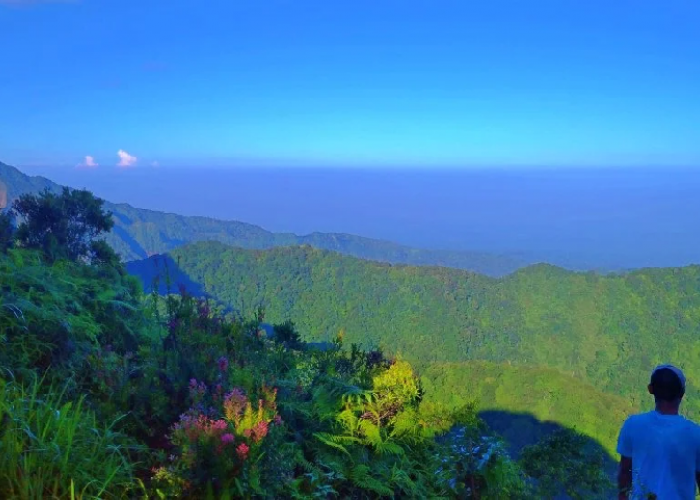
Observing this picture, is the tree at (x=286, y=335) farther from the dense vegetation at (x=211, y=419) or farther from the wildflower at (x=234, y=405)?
the wildflower at (x=234, y=405)

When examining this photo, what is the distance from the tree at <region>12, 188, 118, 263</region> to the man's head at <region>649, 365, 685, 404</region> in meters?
9.18

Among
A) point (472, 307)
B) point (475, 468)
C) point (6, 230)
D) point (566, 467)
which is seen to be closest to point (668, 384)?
point (475, 468)

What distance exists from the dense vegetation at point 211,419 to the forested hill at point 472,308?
3126 inches

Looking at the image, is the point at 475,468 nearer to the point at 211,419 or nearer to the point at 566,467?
the point at 566,467

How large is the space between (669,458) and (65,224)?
37.8 feet

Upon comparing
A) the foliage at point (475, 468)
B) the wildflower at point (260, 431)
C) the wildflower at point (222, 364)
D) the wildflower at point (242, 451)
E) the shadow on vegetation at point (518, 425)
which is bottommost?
the shadow on vegetation at point (518, 425)

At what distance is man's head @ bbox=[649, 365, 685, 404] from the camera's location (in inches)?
111

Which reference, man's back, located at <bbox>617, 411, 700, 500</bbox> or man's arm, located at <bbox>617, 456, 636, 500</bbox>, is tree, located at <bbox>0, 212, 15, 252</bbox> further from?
man's back, located at <bbox>617, 411, 700, 500</bbox>

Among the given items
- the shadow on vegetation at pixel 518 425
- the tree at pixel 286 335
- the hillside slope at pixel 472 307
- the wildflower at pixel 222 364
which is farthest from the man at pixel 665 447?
the hillside slope at pixel 472 307

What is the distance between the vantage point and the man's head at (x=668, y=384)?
2826mm

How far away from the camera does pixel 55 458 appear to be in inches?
89.2

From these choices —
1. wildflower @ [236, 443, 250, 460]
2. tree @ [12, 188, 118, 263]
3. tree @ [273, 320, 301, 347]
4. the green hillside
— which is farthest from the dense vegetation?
the green hillside

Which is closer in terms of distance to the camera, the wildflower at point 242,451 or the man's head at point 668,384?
the wildflower at point 242,451

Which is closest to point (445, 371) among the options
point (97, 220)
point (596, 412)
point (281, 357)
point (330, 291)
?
point (596, 412)
